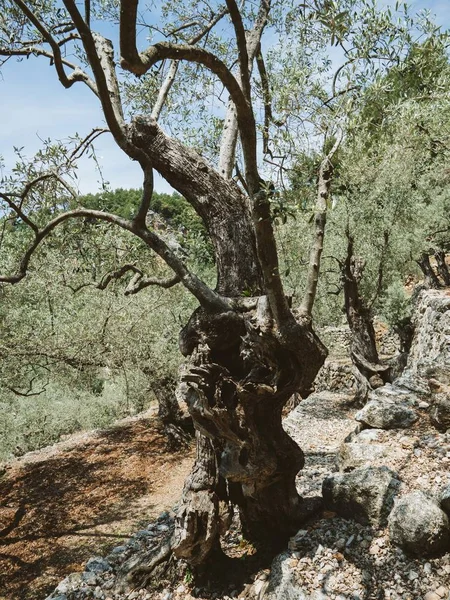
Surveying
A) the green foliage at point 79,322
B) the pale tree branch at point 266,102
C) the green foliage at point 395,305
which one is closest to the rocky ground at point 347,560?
the green foliage at point 79,322

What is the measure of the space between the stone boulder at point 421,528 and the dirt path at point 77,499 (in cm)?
643

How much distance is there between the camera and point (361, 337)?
1411cm

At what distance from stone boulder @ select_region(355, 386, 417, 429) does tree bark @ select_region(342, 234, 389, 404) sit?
5916mm

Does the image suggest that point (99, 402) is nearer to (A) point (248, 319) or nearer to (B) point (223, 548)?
(B) point (223, 548)

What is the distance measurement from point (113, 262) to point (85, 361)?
2959 millimetres

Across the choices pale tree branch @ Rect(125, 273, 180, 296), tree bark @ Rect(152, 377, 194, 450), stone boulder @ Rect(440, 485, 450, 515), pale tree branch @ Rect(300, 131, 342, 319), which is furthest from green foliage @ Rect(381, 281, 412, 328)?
pale tree branch @ Rect(300, 131, 342, 319)

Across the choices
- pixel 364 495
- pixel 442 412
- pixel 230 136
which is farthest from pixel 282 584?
pixel 230 136

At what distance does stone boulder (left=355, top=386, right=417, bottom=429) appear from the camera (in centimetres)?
746

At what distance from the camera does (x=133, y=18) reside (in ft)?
10.2

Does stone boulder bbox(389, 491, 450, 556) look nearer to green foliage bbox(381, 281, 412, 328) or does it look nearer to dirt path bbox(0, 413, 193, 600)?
dirt path bbox(0, 413, 193, 600)

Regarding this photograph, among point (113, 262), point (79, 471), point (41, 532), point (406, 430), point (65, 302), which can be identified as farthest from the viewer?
point (79, 471)

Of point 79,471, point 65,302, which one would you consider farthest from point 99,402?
point 65,302

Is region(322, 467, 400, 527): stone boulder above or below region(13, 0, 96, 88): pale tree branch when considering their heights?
below

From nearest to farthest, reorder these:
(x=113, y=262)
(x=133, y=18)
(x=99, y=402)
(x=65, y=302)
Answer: (x=133, y=18), (x=113, y=262), (x=65, y=302), (x=99, y=402)
